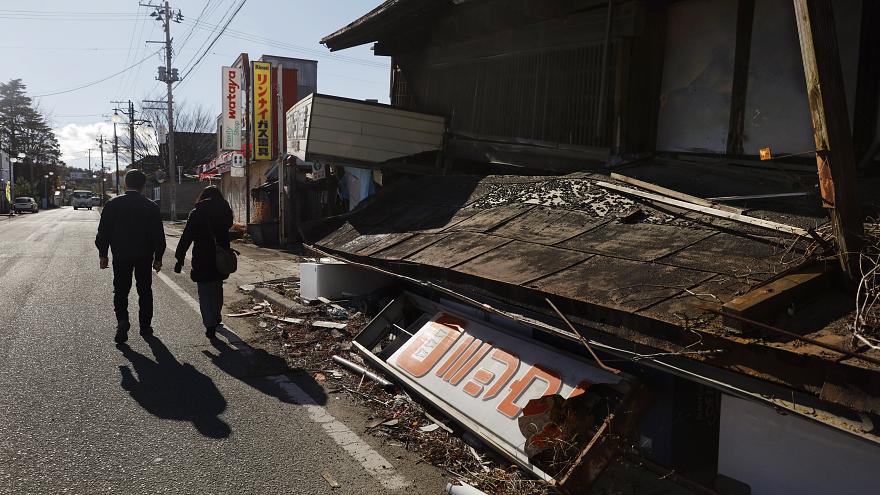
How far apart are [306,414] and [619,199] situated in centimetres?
337

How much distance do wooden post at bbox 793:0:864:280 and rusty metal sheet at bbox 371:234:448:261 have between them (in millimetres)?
3703

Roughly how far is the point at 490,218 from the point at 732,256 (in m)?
2.87

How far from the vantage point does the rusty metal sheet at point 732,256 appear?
12.2 ft

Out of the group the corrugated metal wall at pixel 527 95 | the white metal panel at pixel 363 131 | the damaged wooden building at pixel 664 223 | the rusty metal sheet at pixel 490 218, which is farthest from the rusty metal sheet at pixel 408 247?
the white metal panel at pixel 363 131

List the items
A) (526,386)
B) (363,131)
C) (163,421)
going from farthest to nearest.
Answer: (363,131)
(163,421)
(526,386)

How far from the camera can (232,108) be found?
75.2 feet

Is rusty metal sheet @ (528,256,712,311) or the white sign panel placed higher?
the white sign panel

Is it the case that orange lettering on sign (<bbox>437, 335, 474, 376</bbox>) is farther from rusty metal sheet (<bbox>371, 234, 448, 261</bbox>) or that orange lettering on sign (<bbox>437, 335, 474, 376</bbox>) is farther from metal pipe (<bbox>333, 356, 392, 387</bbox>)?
rusty metal sheet (<bbox>371, 234, 448, 261</bbox>)

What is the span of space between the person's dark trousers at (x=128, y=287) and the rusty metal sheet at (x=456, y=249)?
3535 mm

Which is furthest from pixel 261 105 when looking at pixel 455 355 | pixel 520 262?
pixel 520 262

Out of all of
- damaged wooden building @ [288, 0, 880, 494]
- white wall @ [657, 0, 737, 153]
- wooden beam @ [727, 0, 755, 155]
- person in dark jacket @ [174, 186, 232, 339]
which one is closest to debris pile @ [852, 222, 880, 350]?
damaged wooden building @ [288, 0, 880, 494]

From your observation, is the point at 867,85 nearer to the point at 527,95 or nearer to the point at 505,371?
the point at 505,371

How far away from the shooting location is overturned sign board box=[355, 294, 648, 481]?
13.5ft

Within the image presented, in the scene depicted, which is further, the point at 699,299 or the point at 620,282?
the point at 620,282
